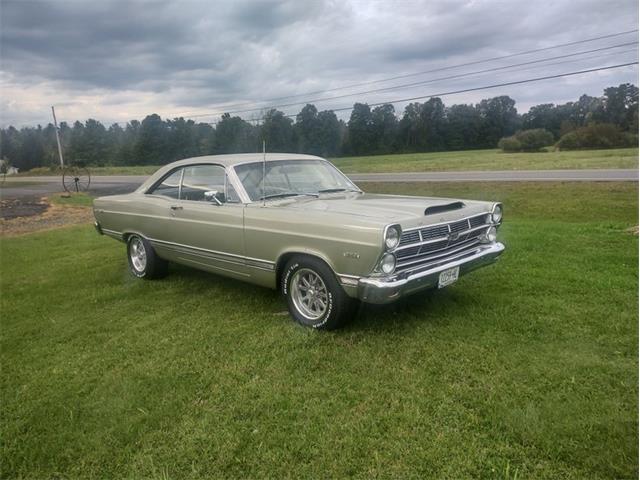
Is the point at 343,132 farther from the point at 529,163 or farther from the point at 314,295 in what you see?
the point at 314,295

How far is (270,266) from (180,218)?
4.88 feet

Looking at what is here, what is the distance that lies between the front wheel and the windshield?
953 millimetres

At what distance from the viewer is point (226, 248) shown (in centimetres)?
468

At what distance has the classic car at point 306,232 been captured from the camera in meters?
3.64

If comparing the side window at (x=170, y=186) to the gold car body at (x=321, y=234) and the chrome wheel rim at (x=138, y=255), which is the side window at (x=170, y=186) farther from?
the chrome wheel rim at (x=138, y=255)

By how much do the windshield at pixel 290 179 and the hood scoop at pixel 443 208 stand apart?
132cm

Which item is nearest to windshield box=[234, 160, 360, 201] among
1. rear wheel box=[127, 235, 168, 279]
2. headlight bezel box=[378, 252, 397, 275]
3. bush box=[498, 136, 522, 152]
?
headlight bezel box=[378, 252, 397, 275]

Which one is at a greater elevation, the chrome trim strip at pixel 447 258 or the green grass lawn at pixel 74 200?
the chrome trim strip at pixel 447 258

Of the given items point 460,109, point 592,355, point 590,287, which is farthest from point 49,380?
point 460,109

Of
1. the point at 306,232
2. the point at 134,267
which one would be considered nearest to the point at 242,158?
the point at 306,232

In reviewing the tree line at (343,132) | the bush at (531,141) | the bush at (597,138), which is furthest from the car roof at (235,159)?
the bush at (531,141)

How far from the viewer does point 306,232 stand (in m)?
3.93

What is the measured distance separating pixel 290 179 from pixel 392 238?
5.96ft

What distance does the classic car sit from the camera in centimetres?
364
